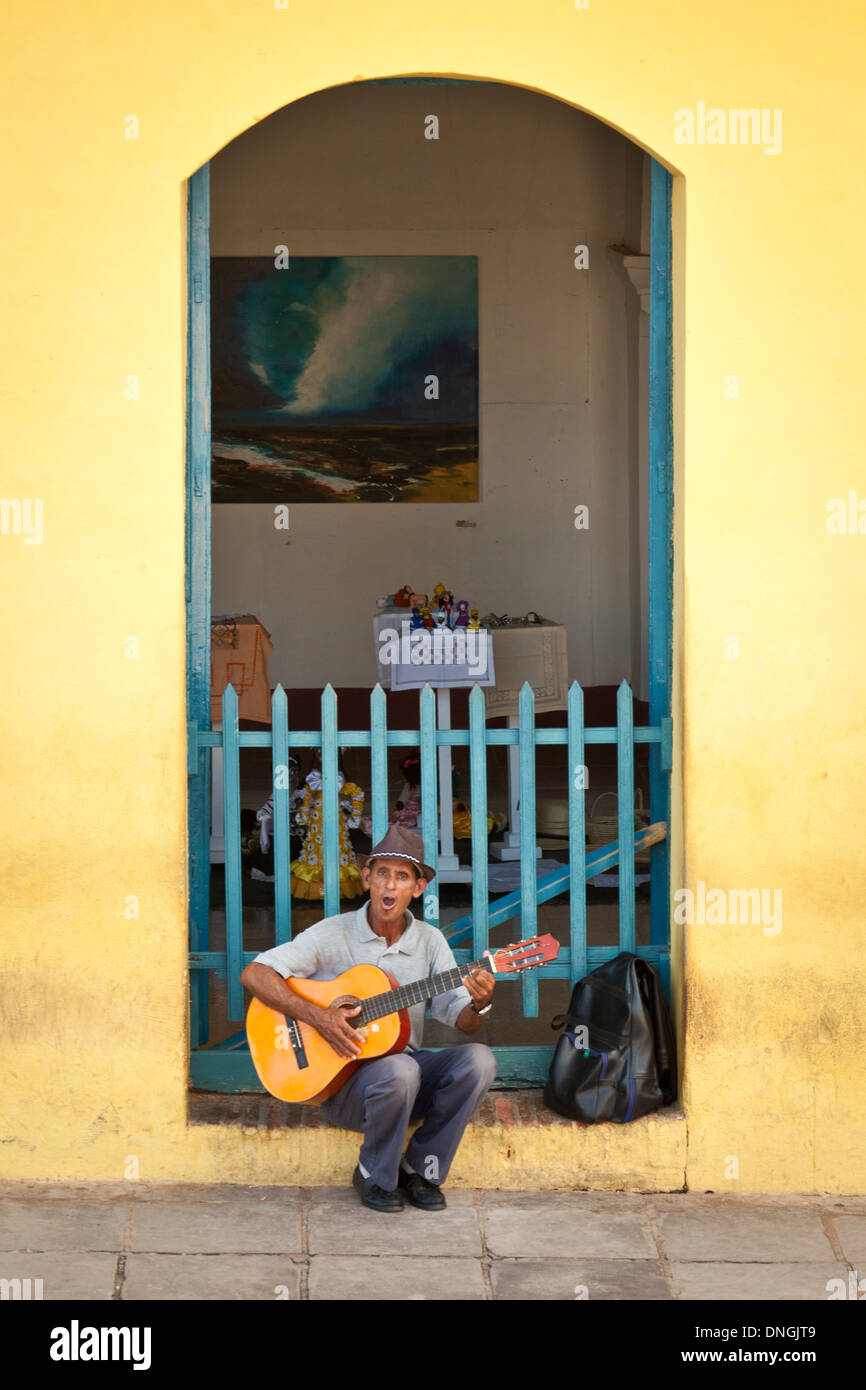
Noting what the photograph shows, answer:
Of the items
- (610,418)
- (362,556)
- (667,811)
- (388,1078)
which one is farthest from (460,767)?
(388,1078)

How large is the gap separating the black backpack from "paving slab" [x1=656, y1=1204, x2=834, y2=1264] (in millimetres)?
349

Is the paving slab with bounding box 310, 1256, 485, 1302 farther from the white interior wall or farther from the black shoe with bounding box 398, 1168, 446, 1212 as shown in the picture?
the white interior wall

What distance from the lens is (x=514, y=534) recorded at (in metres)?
13.4

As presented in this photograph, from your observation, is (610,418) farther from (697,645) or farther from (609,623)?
(697,645)

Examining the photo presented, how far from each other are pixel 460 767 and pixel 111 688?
608 centimetres

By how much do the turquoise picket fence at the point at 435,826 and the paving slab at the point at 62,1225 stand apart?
558mm

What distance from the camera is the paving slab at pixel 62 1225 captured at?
3.86 m

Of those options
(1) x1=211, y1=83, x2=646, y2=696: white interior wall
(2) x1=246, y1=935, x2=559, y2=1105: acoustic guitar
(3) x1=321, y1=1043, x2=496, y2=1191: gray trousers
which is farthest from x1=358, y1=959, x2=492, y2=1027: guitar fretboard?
(1) x1=211, y1=83, x2=646, y2=696: white interior wall

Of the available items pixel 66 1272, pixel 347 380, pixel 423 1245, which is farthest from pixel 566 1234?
pixel 347 380

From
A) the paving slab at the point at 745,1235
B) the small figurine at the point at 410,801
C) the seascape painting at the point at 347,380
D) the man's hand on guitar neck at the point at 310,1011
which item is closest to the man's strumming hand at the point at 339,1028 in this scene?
the man's hand on guitar neck at the point at 310,1011

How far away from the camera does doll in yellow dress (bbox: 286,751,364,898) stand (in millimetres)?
7051

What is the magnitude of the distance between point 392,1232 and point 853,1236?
4.36 feet

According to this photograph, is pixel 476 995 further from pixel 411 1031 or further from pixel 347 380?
pixel 347 380

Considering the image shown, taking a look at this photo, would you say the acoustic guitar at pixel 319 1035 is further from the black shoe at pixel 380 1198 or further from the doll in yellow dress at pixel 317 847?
the doll in yellow dress at pixel 317 847
